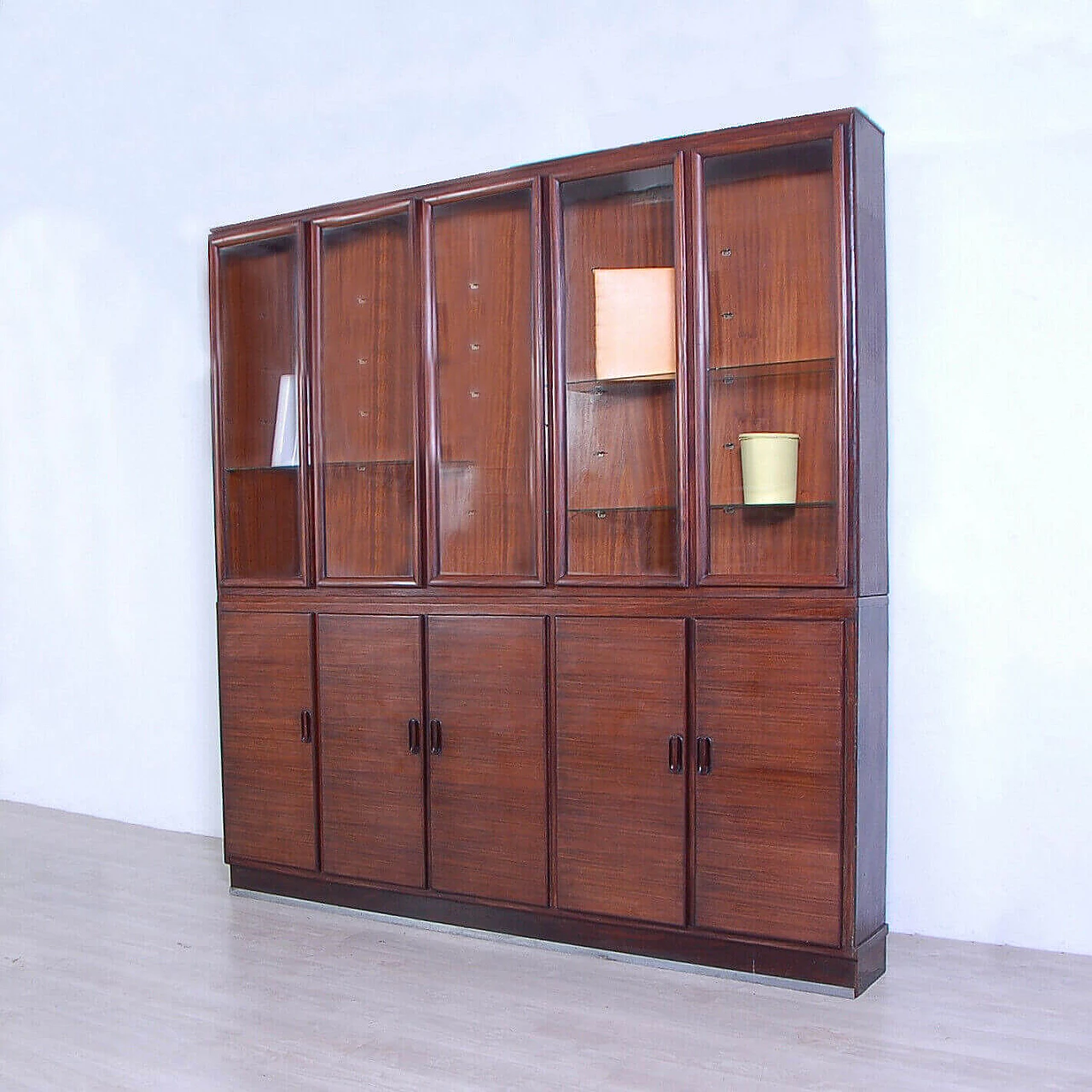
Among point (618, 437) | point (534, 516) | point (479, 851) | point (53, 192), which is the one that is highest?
point (53, 192)

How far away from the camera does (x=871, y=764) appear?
115 inches

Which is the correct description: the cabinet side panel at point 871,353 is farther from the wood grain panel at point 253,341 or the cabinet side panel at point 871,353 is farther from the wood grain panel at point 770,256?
the wood grain panel at point 253,341

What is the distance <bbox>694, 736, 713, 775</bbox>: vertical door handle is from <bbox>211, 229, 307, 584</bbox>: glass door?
4.48 ft

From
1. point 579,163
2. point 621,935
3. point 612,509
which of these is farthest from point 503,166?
point 621,935

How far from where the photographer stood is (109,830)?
15.1 ft

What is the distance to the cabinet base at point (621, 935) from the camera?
2.84 metres

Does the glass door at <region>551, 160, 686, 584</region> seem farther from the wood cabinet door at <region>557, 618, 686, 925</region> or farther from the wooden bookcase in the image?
the wood cabinet door at <region>557, 618, 686, 925</region>

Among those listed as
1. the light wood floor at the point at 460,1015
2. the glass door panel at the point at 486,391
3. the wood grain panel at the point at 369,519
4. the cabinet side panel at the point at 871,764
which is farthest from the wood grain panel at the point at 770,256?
the light wood floor at the point at 460,1015

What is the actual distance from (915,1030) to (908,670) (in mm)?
930

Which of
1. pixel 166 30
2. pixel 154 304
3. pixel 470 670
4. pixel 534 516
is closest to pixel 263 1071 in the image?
pixel 470 670

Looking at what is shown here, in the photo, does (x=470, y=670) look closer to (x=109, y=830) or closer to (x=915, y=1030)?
(x=915, y=1030)

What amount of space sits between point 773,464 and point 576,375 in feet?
1.89

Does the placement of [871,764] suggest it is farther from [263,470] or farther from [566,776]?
[263,470]

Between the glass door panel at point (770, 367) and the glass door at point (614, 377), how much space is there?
124 mm
